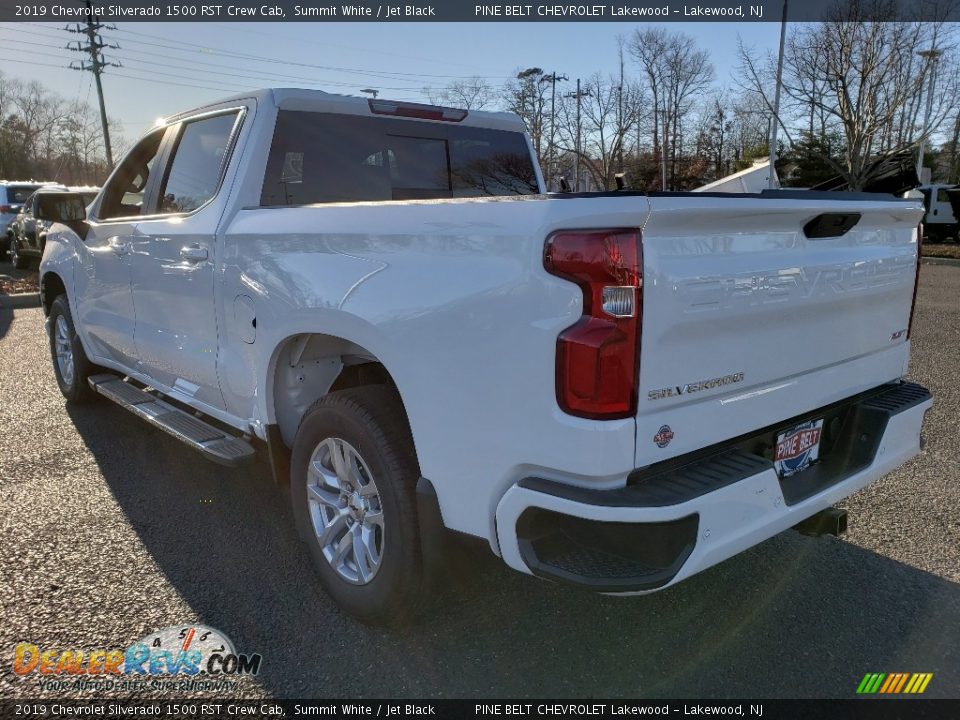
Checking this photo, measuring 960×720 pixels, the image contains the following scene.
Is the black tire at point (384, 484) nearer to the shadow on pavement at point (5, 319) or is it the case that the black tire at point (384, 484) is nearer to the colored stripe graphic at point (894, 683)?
the colored stripe graphic at point (894, 683)

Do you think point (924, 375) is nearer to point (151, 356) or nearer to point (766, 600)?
point (766, 600)

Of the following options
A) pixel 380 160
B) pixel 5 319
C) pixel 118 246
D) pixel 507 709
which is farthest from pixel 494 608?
pixel 5 319

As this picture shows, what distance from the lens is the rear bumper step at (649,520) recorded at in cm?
196

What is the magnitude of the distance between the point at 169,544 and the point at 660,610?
2328 mm

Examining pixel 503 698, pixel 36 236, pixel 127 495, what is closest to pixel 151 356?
pixel 127 495

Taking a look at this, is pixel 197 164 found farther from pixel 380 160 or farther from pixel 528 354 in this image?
pixel 528 354

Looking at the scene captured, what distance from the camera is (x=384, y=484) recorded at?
2.51m

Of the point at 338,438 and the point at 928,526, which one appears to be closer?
the point at 338,438

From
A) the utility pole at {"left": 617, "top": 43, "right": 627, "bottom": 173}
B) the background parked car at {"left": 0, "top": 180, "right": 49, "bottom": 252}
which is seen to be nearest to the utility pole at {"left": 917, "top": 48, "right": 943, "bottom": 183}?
the utility pole at {"left": 617, "top": 43, "right": 627, "bottom": 173}

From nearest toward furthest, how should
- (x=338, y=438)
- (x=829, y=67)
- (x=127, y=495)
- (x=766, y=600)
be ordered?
1. (x=338, y=438)
2. (x=766, y=600)
3. (x=127, y=495)
4. (x=829, y=67)

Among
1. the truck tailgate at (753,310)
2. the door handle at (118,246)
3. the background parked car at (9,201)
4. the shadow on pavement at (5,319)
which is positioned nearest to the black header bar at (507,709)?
the truck tailgate at (753,310)

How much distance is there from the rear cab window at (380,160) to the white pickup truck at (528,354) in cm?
2

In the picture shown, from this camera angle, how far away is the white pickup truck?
6.48 feet

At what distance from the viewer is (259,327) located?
313cm
